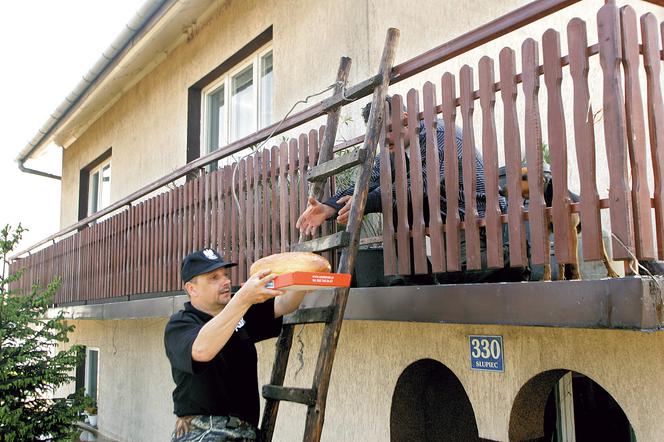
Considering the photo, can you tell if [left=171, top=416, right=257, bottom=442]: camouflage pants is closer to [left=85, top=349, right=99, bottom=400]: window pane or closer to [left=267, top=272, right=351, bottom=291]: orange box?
[left=267, top=272, right=351, bottom=291]: orange box

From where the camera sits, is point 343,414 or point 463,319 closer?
point 463,319

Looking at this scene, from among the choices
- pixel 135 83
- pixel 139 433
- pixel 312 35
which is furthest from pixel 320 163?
pixel 135 83

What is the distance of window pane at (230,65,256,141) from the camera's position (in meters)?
8.55

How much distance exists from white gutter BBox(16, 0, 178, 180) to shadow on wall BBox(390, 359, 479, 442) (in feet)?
18.7

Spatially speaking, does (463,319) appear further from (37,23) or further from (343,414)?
(37,23)

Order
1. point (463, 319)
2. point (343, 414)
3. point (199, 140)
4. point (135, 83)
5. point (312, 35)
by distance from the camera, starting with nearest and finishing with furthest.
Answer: point (463, 319) < point (343, 414) < point (312, 35) < point (199, 140) < point (135, 83)

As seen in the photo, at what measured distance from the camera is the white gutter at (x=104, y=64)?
8789 millimetres

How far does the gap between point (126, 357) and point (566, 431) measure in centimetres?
668

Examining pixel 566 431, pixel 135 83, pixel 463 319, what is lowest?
pixel 566 431

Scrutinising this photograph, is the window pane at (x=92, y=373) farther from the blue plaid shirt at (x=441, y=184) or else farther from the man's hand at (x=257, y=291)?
the man's hand at (x=257, y=291)

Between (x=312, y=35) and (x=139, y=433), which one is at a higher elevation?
(x=312, y=35)

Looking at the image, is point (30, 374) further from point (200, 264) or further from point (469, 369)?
point (469, 369)

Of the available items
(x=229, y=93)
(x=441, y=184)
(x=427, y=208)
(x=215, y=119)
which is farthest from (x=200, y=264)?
(x=215, y=119)

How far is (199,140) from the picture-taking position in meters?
9.62
